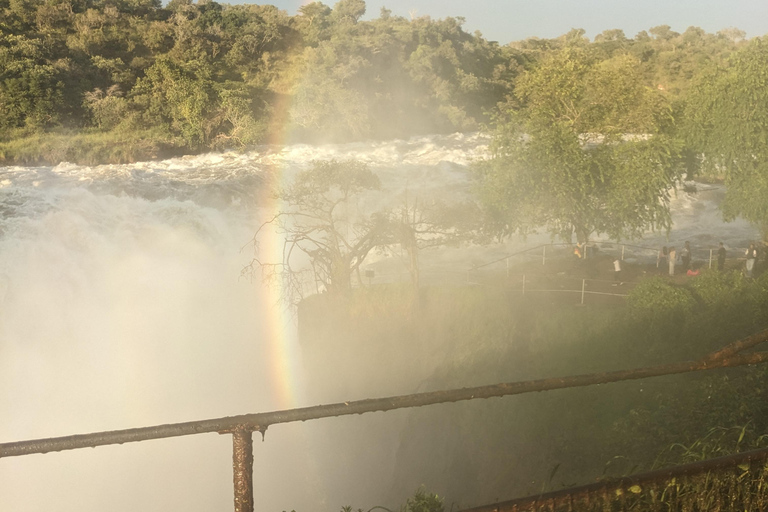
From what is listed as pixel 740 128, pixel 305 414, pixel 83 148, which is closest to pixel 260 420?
pixel 305 414

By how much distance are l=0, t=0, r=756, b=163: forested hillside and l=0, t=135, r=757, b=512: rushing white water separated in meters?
12.3

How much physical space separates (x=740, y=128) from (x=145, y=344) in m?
20.3

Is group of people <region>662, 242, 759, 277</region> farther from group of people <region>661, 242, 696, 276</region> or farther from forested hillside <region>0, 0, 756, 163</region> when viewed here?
forested hillside <region>0, 0, 756, 163</region>

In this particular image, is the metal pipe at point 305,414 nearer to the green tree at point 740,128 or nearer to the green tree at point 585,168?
the green tree at point 585,168

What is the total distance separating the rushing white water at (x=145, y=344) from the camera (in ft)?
60.5

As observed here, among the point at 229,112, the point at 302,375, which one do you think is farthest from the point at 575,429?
the point at 229,112

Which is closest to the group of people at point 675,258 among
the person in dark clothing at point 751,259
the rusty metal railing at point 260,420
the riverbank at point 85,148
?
the person in dark clothing at point 751,259

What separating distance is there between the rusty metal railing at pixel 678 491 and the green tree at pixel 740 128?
68.6ft

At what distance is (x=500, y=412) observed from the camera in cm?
1325

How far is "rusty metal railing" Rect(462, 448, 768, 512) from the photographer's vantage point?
277 centimetres

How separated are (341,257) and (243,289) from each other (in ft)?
23.4

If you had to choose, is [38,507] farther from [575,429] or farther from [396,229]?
[575,429]

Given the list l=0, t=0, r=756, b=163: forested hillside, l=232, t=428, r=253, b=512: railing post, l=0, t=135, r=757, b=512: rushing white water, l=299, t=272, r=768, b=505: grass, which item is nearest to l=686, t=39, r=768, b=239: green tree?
l=0, t=135, r=757, b=512: rushing white water

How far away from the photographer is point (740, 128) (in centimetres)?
2209
